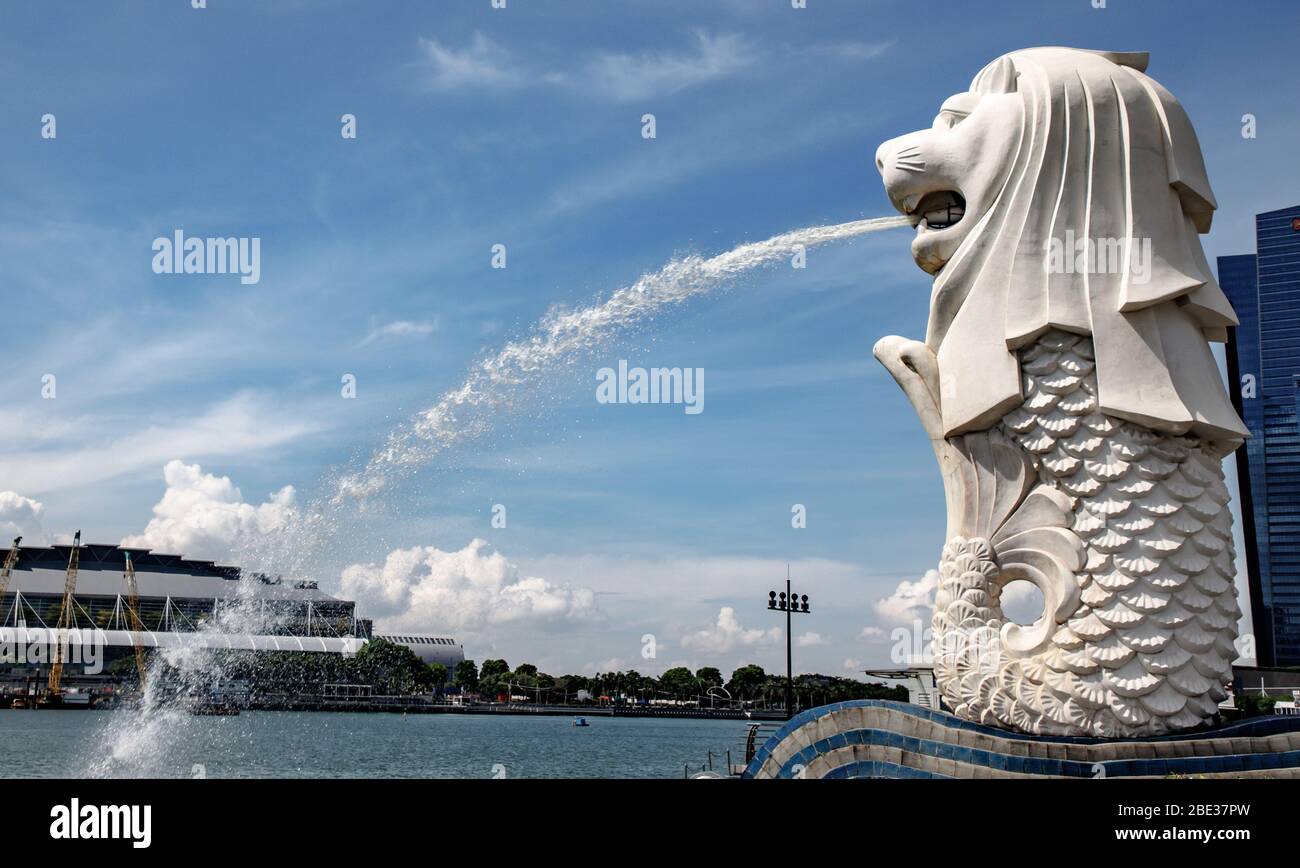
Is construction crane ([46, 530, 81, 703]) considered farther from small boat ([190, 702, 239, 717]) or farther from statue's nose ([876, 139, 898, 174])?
statue's nose ([876, 139, 898, 174])

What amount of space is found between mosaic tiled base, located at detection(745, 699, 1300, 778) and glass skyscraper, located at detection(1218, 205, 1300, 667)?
231 feet

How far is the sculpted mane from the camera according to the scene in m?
13.5

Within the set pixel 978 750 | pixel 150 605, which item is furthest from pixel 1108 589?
pixel 150 605

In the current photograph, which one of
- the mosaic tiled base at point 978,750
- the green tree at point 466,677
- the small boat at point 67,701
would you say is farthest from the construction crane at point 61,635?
the mosaic tiled base at point 978,750

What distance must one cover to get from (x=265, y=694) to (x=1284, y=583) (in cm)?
7620

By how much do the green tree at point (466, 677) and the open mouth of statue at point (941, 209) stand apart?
97.8m

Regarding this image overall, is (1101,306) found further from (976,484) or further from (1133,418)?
(976,484)

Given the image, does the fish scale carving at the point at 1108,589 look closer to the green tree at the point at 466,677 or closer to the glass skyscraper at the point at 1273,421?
the glass skyscraper at the point at 1273,421

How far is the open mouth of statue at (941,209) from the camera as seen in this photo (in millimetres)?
14758

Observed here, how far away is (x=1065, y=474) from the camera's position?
13484mm

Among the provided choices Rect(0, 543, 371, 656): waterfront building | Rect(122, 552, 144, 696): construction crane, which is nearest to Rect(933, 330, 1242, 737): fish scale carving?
Rect(0, 543, 371, 656): waterfront building

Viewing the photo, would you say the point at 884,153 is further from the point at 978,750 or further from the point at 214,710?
the point at 214,710

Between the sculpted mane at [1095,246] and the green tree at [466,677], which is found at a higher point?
the sculpted mane at [1095,246]

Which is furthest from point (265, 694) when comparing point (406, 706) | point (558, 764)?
point (558, 764)
